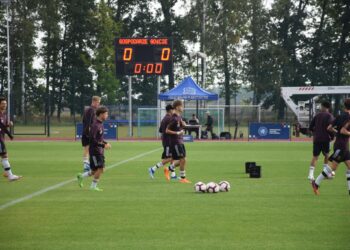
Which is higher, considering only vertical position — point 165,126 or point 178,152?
point 165,126

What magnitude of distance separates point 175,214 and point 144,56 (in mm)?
31207

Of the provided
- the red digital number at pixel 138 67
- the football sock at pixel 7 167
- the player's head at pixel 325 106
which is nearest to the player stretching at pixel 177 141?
the player's head at pixel 325 106

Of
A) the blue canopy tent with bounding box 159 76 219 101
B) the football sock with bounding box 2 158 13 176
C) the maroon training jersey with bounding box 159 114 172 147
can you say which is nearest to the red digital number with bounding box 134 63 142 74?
the blue canopy tent with bounding box 159 76 219 101

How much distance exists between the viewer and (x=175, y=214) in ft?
38.2

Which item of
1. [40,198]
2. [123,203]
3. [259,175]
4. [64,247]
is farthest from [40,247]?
[259,175]

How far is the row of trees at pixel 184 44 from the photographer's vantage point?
7356cm

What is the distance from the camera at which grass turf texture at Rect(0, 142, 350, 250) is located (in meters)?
9.27

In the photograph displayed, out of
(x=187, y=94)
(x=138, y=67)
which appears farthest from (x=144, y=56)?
(x=187, y=94)

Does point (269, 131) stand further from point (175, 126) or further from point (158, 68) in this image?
point (175, 126)

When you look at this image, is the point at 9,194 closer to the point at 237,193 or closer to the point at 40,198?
the point at 40,198

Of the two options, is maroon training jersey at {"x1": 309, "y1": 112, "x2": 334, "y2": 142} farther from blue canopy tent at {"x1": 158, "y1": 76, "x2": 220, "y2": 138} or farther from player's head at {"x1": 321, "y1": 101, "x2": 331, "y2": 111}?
blue canopy tent at {"x1": 158, "y1": 76, "x2": 220, "y2": 138}

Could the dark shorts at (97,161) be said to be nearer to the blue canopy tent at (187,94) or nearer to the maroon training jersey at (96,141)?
the maroon training jersey at (96,141)

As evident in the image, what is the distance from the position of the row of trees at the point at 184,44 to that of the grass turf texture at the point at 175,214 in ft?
182

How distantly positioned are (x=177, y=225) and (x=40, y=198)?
4.36 m
